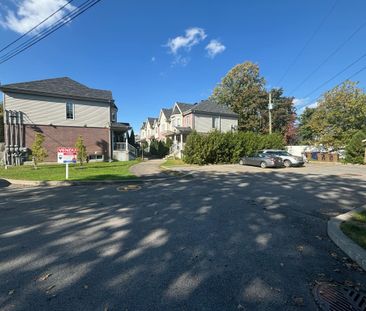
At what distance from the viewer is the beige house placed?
2101cm

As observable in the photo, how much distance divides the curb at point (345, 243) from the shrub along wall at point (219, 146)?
645 inches

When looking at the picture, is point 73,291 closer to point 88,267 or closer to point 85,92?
point 88,267

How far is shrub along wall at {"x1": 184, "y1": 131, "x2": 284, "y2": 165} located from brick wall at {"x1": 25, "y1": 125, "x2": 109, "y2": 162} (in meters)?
9.96

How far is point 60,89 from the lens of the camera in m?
23.8

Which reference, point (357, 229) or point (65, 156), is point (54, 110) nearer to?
point (65, 156)

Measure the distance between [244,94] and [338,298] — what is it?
44599 millimetres

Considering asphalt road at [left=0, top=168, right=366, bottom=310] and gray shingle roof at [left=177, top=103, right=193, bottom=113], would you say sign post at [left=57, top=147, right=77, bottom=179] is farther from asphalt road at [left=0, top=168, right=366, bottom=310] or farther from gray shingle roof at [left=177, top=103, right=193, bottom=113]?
gray shingle roof at [left=177, top=103, right=193, bottom=113]

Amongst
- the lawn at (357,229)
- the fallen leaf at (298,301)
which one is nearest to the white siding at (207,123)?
the lawn at (357,229)

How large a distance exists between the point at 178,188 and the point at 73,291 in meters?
6.96

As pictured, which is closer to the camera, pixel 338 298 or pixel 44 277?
pixel 338 298

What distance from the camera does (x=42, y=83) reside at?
76.9 feet

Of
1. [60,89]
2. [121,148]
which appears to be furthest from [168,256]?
[60,89]

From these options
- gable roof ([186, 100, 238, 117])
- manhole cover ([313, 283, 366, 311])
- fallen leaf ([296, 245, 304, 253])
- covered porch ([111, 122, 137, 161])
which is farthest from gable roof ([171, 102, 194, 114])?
manhole cover ([313, 283, 366, 311])

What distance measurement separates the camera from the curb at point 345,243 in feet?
11.3
